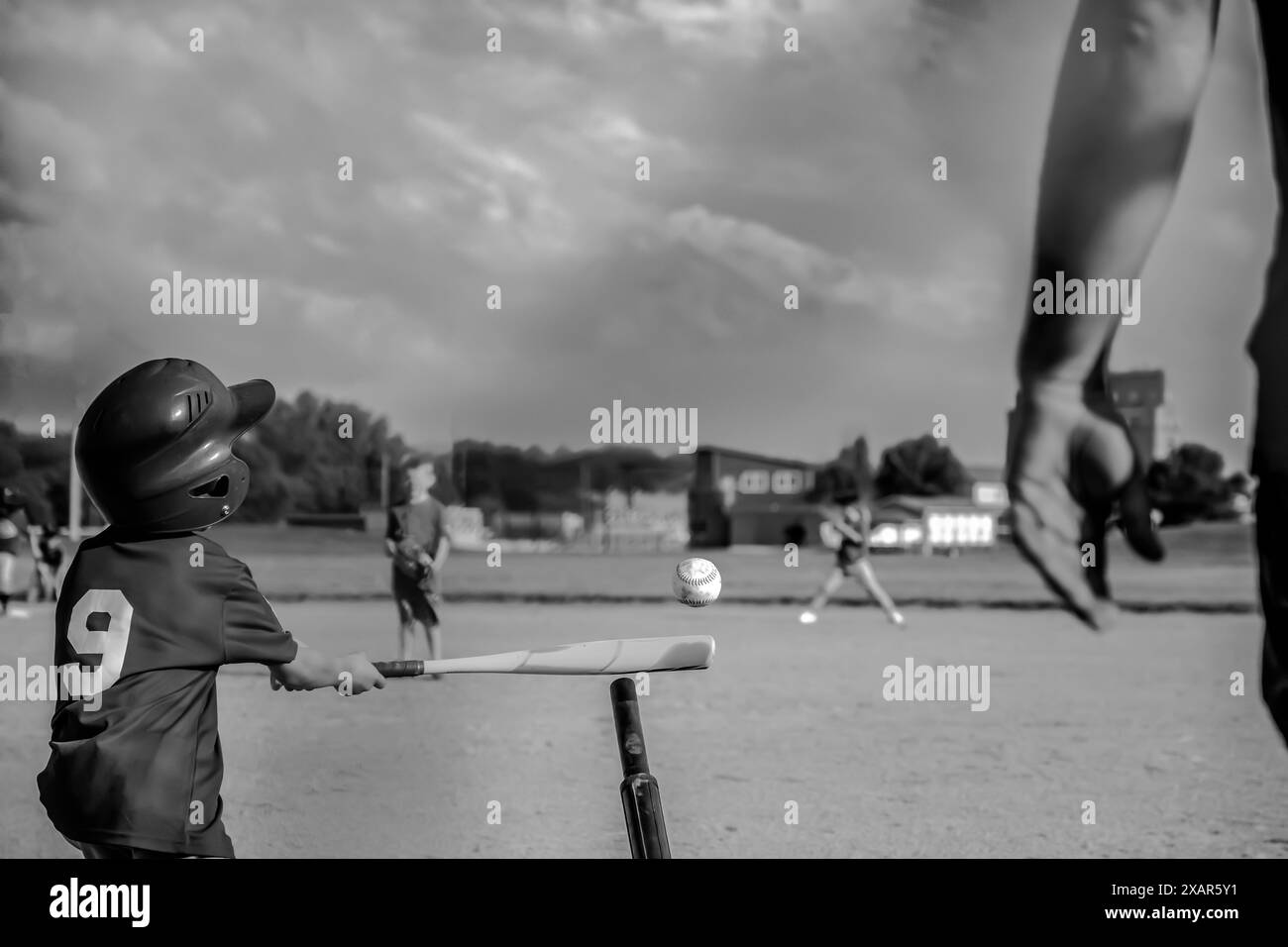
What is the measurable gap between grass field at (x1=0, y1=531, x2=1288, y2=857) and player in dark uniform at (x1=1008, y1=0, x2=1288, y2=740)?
3.38 feet

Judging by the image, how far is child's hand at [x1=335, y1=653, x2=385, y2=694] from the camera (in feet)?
6.70

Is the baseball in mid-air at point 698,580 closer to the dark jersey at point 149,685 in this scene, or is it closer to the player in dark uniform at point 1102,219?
the dark jersey at point 149,685

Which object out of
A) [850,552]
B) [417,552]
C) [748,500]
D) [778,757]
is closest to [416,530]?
[417,552]

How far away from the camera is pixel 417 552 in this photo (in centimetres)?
725

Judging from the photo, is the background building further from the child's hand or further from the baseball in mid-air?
the child's hand

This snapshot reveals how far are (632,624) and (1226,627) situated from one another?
6.10 metres

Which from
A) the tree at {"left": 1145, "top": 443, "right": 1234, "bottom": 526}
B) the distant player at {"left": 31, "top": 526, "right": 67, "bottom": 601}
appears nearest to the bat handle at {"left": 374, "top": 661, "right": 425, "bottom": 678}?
the tree at {"left": 1145, "top": 443, "right": 1234, "bottom": 526}

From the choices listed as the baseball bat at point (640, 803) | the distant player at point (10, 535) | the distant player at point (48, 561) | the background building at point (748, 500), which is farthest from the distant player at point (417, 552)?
the distant player at point (48, 561)

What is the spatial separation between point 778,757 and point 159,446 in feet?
12.8

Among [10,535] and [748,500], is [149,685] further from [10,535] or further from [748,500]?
[748,500]

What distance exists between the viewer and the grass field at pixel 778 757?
13.4ft

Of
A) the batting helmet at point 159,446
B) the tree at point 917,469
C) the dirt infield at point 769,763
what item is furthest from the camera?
the tree at point 917,469

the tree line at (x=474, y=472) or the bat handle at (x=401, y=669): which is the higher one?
the tree line at (x=474, y=472)
